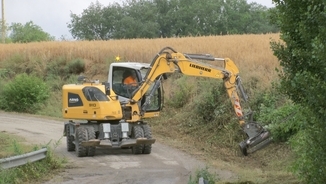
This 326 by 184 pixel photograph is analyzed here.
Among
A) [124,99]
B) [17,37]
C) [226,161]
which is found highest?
[17,37]

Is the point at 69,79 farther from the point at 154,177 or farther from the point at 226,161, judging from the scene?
the point at 154,177

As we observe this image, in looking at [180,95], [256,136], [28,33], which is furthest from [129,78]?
[28,33]

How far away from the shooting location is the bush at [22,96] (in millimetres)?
32094

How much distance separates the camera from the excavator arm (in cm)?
1836

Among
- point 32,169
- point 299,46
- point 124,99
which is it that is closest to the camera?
point 299,46

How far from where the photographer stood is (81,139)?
17656 mm

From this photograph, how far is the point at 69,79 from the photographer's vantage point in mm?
36469

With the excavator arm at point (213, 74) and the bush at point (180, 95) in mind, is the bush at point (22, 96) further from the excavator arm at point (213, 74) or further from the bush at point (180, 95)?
the excavator arm at point (213, 74)

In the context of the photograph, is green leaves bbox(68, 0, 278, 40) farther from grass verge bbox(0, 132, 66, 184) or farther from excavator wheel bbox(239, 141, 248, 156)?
grass verge bbox(0, 132, 66, 184)

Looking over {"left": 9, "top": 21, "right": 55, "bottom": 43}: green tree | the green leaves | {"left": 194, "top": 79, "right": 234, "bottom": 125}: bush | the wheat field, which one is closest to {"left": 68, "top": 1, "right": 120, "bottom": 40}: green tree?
the green leaves

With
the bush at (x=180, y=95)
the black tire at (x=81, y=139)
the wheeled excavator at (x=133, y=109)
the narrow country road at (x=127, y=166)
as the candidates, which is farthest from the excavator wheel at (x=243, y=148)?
the bush at (x=180, y=95)

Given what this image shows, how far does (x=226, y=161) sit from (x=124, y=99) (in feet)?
12.6

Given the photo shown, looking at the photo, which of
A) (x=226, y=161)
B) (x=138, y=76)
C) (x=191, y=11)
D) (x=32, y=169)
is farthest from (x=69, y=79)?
(x=191, y=11)

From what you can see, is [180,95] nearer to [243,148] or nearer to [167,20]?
[243,148]
